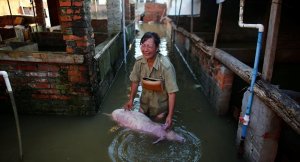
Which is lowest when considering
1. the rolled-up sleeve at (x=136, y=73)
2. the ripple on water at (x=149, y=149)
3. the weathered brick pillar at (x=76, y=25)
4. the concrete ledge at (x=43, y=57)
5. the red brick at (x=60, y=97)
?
the ripple on water at (x=149, y=149)

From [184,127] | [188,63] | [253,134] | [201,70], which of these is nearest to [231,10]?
[188,63]

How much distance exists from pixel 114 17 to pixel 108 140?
6260mm

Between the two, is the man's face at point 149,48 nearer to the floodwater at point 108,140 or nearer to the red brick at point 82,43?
the red brick at point 82,43

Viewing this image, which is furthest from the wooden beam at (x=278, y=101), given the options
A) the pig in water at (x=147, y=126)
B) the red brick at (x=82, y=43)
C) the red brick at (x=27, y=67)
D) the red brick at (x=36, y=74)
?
the red brick at (x=27, y=67)

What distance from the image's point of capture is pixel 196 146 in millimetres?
3686

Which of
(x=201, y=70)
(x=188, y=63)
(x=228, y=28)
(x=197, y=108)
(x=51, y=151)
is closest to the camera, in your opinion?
(x=51, y=151)

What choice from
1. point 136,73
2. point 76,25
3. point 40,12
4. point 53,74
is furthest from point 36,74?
point 40,12

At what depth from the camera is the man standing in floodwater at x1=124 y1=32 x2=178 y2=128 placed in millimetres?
3213

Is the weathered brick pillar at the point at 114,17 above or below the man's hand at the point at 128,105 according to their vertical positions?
above

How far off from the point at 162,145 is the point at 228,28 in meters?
7.10

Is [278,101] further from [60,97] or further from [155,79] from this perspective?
[60,97]

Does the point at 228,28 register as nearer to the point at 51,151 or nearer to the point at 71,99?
the point at 71,99

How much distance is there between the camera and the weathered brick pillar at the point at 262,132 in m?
2.81

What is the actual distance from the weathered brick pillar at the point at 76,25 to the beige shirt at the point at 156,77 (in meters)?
1.13
